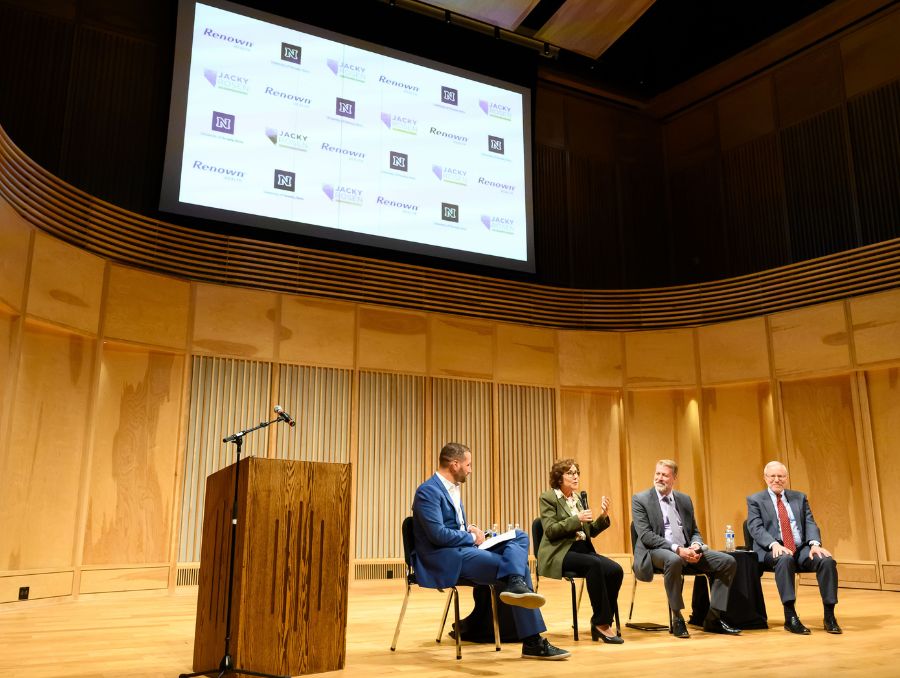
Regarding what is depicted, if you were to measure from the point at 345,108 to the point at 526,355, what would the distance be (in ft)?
11.6

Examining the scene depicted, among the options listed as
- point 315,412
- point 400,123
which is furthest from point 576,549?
point 400,123

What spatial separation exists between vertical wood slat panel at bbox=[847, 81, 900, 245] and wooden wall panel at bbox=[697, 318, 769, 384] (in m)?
1.71

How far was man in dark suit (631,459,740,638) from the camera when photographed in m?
4.61

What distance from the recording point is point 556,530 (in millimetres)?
4566

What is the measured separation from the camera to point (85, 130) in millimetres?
7648

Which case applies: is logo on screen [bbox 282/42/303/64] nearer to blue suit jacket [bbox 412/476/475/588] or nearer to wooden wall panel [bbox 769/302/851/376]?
blue suit jacket [bbox 412/476/475/588]

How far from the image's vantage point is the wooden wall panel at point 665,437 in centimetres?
929

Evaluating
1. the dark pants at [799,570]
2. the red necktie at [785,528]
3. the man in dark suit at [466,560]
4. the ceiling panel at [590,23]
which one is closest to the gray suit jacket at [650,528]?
the dark pants at [799,570]

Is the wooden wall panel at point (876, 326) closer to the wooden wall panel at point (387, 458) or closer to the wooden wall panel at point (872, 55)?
the wooden wall panel at point (872, 55)

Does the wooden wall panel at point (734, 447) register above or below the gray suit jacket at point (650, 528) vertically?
above

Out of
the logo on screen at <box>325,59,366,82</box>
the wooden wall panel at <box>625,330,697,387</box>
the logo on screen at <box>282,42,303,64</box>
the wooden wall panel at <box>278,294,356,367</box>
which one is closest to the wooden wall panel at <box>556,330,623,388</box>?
the wooden wall panel at <box>625,330,697,387</box>

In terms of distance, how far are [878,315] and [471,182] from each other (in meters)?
4.64

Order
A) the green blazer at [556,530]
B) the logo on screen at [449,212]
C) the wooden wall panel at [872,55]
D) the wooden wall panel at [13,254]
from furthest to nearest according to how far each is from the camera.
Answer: the wooden wall panel at [872,55]
the logo on screen at [449,212]
the wooden wall panel at [13,254]
the green blazer at [556,530]

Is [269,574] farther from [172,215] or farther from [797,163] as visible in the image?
[797,163]
